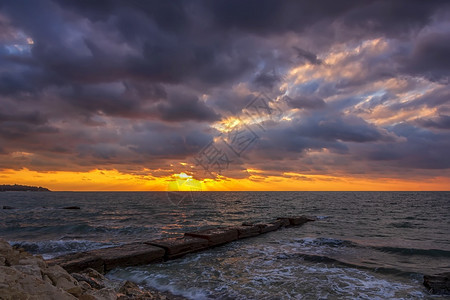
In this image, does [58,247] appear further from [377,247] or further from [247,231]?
[377,247]

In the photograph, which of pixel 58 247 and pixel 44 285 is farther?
pixel 58 247

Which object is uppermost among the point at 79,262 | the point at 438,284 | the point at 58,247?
the point at 79,262

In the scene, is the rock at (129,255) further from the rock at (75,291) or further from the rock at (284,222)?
the rock at (284,222)

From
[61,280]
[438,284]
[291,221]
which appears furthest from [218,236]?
[291,221]

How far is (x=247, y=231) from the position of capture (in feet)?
53.6

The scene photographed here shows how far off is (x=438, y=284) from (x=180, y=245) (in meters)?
8.89

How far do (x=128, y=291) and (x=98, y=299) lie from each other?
1.91 metres

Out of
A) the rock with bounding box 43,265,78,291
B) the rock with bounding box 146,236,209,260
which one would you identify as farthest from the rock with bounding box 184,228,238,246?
the rock with bounding box 43,265,78,291

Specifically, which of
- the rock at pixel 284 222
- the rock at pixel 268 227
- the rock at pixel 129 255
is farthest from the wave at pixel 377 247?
the rock at pixel 129 255

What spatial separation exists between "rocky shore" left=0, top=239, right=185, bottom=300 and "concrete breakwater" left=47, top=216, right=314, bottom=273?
1.12m

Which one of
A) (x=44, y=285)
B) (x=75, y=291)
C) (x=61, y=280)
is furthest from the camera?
(x=61, y=280)

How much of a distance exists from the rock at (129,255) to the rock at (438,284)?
893 cm

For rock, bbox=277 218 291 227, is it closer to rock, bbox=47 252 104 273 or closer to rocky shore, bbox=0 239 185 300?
rock, bbox=47 252 104 273

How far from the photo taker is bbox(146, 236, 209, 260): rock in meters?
10.9
